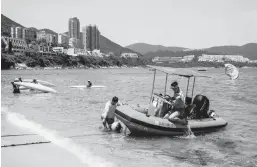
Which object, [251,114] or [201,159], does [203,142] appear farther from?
[251,114]

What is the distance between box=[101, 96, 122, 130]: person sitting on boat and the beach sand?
109 inches

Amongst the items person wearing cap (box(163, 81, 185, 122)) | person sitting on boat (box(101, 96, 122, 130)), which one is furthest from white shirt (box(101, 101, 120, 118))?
person wearing cap (box(163, 81, 185, 122))

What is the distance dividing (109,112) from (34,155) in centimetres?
442

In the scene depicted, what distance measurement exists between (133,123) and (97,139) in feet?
4.94

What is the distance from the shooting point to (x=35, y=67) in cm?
14825

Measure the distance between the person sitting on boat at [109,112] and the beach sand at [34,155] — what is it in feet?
9.08

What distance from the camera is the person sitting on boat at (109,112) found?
1214cm

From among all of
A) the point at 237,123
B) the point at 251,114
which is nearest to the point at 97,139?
the point at 237,123

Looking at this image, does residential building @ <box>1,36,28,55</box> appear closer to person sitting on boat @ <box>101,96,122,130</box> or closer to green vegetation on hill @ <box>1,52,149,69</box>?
green vegetation on hill @ <box>1,52,149,69</box>

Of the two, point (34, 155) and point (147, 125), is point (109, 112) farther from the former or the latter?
point (34, 155)

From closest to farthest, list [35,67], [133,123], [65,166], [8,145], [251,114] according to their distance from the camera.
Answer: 1. [65,166]
2. [8,145]
3. [133,123]
4. [251,114]
5. [35,67]

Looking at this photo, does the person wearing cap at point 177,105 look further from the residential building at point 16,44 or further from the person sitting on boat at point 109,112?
the residential building at point 16,44

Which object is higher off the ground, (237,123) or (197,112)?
(197,112)

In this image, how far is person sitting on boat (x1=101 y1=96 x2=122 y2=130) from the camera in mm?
12141
